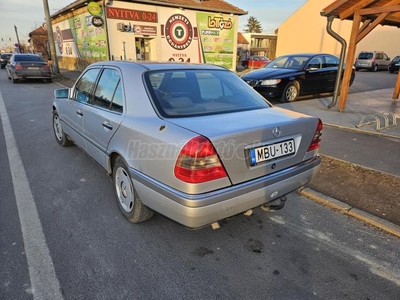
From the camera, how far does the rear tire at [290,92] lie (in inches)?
368

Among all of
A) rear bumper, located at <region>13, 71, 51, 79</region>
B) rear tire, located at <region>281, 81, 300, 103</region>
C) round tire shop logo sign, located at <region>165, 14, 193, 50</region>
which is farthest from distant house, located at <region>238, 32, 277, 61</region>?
rear tire, located at <region>281, 81, 300, 103</region>

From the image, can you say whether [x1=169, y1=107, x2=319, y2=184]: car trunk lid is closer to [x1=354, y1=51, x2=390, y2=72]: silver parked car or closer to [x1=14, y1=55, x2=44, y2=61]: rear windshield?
[x1=14, y1=55, x2=44, y2=61]: rear windshield

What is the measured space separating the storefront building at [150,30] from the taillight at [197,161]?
50.9ft

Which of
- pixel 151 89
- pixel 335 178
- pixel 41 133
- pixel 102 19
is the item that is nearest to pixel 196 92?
pixel 151 89

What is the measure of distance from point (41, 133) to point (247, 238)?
17.9 ft

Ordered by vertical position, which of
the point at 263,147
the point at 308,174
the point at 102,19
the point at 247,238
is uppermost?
the point at 102,19

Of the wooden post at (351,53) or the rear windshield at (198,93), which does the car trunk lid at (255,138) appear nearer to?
the rear windshield at (198,93)

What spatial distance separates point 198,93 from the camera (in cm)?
294

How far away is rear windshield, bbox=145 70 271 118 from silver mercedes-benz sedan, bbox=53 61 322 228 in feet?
0.04

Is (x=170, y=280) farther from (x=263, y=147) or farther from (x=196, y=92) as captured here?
(x=196, y=92)

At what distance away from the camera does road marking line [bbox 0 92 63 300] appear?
2.09 meters

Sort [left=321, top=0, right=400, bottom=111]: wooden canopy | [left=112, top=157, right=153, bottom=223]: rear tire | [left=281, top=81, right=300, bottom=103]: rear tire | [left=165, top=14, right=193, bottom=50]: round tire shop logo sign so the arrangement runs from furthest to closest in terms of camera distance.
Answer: [left=165, top=14, right=193, bottom=50]: round tire shop logo sign < [left=281, top=81, right=300, bottom=103]: rear tire < [left=321, top=0, right=400, bottom=111]: wooden canopy < [left=112, top=157, right=153, bottom=223]: rear tire

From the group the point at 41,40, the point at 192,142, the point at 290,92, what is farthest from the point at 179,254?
the point at 41,40

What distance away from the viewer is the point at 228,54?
2262cm
